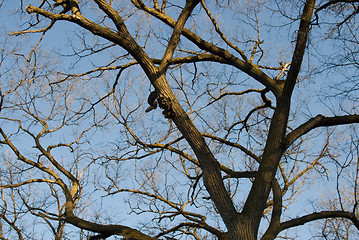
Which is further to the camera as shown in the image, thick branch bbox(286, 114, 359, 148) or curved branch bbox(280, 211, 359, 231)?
curved branch bbox(280, 211, 359, 231)

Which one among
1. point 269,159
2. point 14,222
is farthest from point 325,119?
point 14,222

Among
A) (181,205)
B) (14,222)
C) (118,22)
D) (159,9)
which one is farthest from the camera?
(14,222)

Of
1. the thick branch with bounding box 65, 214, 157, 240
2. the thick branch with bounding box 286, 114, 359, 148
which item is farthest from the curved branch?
the thick branch with bounding box 65, 214, 157, 240

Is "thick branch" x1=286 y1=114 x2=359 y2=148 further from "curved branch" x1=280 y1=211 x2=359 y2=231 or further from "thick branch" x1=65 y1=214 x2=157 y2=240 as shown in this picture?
"thick branch" x1=65 y1=214 x2=157 y2=240

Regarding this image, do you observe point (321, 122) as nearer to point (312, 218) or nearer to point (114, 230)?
point (312, 218)

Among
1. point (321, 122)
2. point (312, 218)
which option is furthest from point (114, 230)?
point (321, 122)

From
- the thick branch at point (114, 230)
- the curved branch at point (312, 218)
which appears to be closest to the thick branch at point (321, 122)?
the curved branch at point (312, 218)

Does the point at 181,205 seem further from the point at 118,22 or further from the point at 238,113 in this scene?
the point at 118,22

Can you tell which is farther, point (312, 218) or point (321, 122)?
point (312, 218)

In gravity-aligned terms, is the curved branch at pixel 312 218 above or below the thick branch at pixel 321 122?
below

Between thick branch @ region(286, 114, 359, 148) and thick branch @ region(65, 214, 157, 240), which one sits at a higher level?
thick branch @ region(286, 114, 359, 148)

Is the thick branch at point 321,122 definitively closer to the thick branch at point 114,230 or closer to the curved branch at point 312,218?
the curved branch at point 312,218

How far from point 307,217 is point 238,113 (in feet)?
12.0

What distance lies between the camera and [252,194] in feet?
12.5
